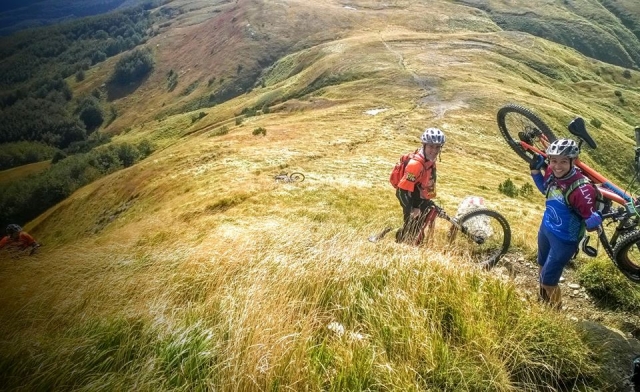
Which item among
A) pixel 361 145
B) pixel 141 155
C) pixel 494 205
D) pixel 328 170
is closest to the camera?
pixel 494 205

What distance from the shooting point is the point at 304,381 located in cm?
377

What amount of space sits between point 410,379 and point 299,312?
142 centimetres

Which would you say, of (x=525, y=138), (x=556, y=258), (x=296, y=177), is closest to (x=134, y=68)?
(x=296, y=177)

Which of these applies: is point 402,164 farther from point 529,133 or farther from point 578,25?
point 578,25

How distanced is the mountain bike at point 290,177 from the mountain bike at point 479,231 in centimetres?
1807

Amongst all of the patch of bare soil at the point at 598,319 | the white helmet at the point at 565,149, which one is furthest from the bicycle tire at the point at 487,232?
the white helmet at the point at 565,149

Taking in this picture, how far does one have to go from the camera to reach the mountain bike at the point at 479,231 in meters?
9.01

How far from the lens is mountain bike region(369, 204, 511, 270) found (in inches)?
355

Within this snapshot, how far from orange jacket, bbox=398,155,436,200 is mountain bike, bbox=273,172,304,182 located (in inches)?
704

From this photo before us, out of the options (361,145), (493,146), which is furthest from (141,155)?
→ (493,146)

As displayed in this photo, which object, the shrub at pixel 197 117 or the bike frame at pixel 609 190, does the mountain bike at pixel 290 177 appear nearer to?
the bike frame at pixel 609 190

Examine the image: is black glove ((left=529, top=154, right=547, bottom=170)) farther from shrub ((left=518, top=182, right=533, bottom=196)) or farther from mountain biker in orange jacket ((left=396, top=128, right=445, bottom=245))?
shrub ((left=518, top=182, right=533, bottom=196))

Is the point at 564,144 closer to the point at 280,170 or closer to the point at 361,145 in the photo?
the point at 280,170

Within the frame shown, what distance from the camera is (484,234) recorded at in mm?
9273
